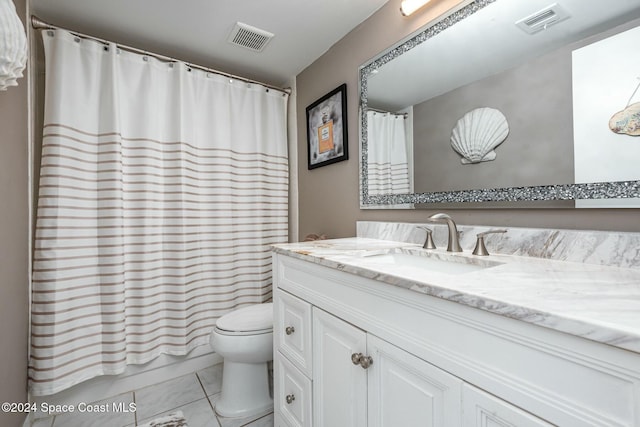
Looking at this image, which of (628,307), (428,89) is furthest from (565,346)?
(428,89)

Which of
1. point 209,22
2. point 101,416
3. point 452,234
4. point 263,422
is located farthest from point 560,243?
point 101,416

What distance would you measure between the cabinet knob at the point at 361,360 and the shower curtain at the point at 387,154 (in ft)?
2.72

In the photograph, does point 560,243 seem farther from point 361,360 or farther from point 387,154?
point 387,154

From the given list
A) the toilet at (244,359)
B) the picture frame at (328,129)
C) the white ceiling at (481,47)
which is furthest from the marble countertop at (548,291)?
the picture frame at (328,129)

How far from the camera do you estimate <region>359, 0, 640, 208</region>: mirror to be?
2.66ft

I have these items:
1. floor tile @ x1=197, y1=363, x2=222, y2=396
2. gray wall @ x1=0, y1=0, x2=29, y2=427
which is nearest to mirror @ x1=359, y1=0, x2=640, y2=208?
floor tile @ x1=197, y1=363, x2=222, y2=396

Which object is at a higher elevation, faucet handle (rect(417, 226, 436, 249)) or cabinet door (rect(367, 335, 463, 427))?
faucet handle (rect(417, 226, 436, 249))

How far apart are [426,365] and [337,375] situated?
37 centimetres

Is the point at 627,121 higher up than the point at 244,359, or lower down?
higher up

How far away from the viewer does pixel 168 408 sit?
160 centimetres

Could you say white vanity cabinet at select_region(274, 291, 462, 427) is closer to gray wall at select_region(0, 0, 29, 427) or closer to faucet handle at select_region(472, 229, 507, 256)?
faucet handle at select_region(472, 229, 507, 256)

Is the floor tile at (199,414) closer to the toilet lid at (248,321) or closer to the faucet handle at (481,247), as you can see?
the toilet lid at (248,321)

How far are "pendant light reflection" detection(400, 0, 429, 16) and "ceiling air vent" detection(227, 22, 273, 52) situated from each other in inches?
31.9

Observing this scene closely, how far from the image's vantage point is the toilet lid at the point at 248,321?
150 cm
